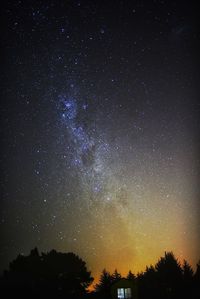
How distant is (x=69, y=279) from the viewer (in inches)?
1848

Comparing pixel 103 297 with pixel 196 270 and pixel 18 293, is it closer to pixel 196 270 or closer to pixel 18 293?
pixel 18 293

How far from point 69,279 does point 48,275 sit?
2.87 m

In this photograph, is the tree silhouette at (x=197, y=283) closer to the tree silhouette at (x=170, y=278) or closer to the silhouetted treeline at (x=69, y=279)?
the silhouetted treeline at (x=69, y=279)

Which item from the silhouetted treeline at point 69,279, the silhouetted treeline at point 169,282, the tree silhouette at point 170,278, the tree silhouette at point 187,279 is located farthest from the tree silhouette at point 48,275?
the tree silhouette at point 187,279

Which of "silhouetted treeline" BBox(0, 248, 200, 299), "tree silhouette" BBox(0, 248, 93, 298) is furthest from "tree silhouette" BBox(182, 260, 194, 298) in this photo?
"tree silhouette" BBox(0, 248, 93, 298)

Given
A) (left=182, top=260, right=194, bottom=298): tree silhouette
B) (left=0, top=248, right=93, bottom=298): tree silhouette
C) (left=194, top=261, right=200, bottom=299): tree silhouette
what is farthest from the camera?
(left=182, top=260, right=194, bottom=298): tree silhouette

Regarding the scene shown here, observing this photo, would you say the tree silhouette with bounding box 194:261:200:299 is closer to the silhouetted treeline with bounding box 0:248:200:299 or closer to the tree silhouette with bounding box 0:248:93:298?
the silhouetted treeline with bounding box 0:248:200:299

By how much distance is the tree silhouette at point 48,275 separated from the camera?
131 ft

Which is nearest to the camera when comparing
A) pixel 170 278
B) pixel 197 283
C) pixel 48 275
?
pixel 48 275

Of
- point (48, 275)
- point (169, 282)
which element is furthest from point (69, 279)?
point (169, 282)

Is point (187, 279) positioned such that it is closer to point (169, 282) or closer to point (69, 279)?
point (169, 282)

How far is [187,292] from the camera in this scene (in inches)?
1857

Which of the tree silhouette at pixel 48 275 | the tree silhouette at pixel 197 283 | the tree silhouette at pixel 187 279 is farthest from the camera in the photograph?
the tree silhouette at pixel 187 279

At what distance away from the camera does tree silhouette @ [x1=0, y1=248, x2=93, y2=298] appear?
131ft
